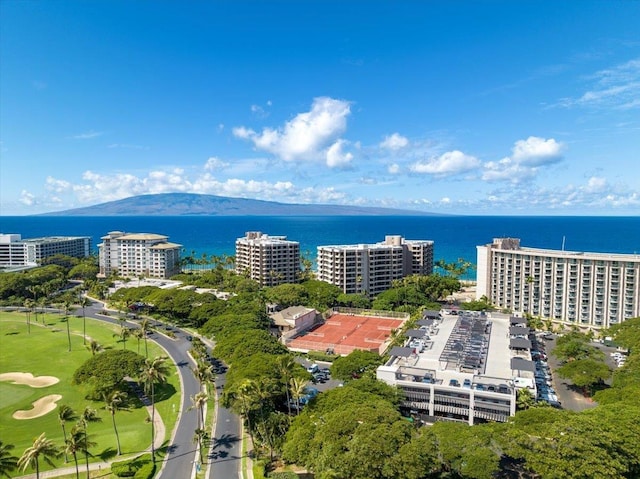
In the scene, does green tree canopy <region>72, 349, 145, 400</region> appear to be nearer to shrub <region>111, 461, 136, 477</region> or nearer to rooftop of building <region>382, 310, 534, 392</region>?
shrub <region>111, 461, 136, 477</region>

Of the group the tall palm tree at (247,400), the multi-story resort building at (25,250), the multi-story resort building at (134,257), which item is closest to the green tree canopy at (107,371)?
the tall palm tree at (247,400)

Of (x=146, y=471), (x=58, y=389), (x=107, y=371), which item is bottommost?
(x=58, y=389)

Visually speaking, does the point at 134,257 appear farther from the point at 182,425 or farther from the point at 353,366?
the point at 353,366

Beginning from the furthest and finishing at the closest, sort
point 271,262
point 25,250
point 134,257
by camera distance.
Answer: point 25,250
point 134,257
point 271,262

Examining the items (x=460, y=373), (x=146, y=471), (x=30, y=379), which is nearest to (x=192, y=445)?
(x=146, y=471)

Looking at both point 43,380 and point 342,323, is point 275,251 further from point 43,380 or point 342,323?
point 43,380

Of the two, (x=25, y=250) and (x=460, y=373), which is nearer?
(x=460, y=373)

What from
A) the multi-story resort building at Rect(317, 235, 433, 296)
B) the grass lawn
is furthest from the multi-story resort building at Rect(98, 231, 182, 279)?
the multi-story resort building at Rect(317, 235, 433, 296)

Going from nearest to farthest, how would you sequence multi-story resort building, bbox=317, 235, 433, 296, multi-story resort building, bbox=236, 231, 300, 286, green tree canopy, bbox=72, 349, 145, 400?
1. green tree canopy, bbox=72, 349, 145, 400
2. multi-story resort building, bbox=317, 235, 433, 296
3. multi-story resort building, bbox=236, 231, 300, 286
